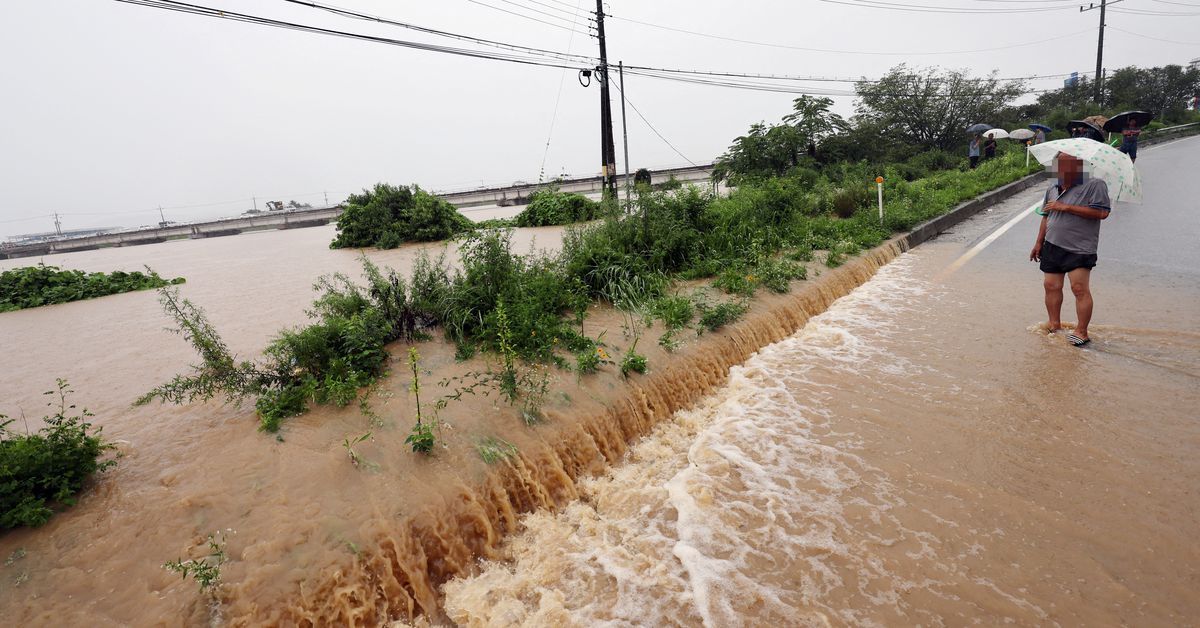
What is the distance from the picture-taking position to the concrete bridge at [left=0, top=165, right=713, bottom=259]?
32094 millimetres

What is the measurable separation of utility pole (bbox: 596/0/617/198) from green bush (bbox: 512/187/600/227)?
1123 mm

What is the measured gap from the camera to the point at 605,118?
1652 cm

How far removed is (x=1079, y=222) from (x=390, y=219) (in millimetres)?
16426

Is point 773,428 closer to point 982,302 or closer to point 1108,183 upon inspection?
point 1108,183

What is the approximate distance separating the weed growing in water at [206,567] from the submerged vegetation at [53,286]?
10107 millimetres

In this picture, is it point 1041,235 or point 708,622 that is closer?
point 708,622

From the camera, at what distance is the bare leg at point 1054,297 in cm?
507

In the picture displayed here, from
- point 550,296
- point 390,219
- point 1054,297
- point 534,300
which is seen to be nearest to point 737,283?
point 550,296

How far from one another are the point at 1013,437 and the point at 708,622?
9.21ft

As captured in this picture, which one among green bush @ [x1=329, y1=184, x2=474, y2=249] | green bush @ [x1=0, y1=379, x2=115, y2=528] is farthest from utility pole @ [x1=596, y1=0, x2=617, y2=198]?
green bush @ [x1=0, y1=379, x2=115, y2=528]

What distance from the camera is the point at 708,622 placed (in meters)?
2.58

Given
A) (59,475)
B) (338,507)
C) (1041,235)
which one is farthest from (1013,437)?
(59,475)

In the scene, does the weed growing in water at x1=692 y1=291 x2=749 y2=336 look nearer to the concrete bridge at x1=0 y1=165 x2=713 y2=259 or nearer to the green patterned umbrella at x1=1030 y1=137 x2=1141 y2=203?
the green patterned umbrella at x1=1030 y1=137 x2=1141 y2=203

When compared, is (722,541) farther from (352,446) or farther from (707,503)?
(352,446)
